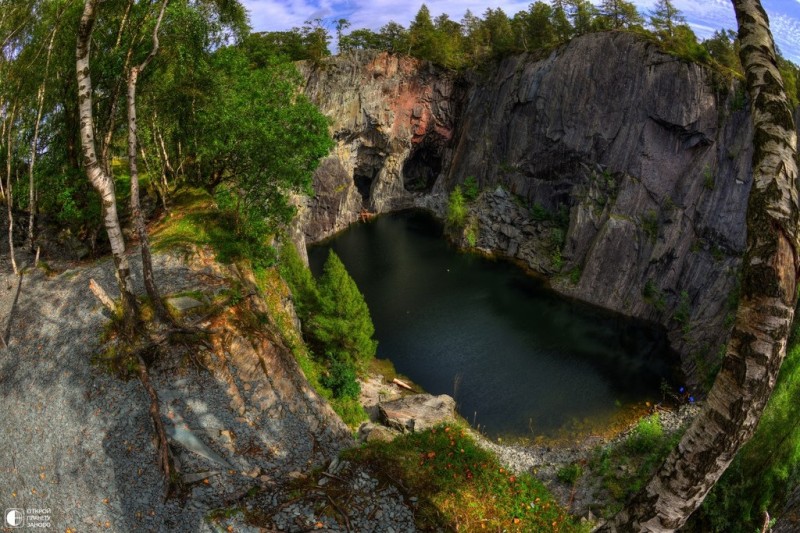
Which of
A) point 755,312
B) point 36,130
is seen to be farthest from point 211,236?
point 755,312

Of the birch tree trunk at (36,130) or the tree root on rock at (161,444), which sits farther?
the birch tree trunk at (36,130)

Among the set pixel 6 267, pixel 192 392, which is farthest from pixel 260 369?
pixel 6 267

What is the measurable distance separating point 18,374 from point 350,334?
1705cm

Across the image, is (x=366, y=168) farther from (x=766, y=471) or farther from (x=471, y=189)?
(x=766, y=471)

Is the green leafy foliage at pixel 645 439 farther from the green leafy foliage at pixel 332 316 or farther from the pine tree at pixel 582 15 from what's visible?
the pine tree at pixel 582 15

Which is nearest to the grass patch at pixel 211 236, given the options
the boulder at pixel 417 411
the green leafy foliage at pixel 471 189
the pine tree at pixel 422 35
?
the boulder at pixel 417 411

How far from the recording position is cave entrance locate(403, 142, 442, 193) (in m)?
87.8

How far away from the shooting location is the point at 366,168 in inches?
3265

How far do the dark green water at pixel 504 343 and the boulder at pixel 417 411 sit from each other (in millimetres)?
2107

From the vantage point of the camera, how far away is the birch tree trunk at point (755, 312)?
4.83m

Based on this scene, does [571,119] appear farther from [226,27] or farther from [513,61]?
[226,27]

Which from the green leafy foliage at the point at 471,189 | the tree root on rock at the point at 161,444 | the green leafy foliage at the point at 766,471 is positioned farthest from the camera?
the green leafy foliage at the point at 471,189

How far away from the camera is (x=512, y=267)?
59.6m

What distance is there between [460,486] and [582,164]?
53074 mm
